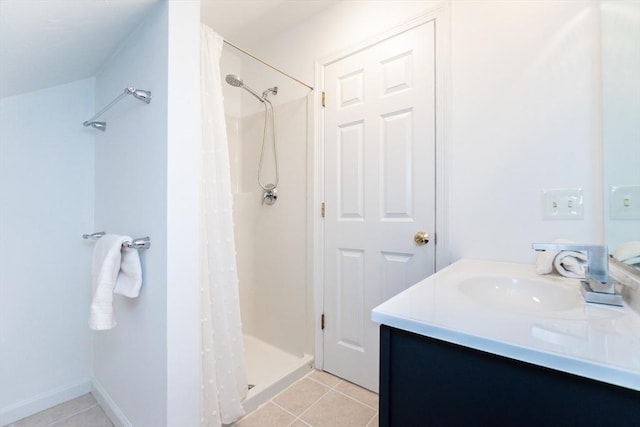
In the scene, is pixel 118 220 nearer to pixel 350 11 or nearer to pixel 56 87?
pixel 56 87

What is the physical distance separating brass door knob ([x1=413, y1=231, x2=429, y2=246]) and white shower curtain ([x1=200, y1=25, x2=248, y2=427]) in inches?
38.2

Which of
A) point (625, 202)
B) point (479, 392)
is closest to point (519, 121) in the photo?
point (625, 202)

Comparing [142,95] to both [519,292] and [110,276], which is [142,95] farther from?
[519,292]

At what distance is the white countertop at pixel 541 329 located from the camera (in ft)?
1.50

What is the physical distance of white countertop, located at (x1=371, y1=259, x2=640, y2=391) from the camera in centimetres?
46

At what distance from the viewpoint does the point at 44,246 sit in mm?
1511

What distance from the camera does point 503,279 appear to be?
1004 mm

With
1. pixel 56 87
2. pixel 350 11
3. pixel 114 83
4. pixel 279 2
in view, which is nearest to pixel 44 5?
pixel 114 83

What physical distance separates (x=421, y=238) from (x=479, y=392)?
37.1 inches

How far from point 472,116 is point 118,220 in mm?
1838

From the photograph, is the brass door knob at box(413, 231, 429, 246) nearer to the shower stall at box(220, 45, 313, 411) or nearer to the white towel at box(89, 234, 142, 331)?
the shower stall at box(220, 45, 313, 411)

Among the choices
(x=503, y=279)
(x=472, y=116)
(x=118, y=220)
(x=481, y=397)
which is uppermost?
(x=472, y=116)

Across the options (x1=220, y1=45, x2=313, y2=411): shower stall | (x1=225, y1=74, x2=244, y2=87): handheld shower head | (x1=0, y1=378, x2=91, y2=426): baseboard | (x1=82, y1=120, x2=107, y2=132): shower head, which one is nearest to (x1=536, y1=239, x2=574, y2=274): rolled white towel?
(x1=220, y1=45, x2=313, y2=411): shower stall

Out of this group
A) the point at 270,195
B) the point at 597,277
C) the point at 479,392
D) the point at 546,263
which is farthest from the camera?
the point at 270,195
